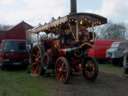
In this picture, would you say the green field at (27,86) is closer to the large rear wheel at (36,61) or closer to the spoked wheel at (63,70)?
the spoked wheel at (63,70)

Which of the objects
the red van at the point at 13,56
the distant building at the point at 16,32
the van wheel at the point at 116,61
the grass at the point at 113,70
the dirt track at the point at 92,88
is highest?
the distant building at the point at 16,32

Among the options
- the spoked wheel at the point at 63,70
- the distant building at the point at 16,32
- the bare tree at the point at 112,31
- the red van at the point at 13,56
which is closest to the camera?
the spoked wheel at the point at 63,70

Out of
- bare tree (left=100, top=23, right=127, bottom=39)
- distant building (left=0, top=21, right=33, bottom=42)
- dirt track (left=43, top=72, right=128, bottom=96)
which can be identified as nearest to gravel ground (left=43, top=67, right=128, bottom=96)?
dirt track (left=43, top=72, right=128, bottom=96)

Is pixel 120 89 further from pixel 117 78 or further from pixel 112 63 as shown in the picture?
pixel 112 63

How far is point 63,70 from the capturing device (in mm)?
14586

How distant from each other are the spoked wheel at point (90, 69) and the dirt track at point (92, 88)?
257mm

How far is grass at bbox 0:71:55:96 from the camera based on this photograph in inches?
472

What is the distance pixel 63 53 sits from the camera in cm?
1526

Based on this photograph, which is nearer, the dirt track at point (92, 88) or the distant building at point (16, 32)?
the dirt track at point (92, 88)

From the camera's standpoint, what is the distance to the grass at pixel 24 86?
472 inches

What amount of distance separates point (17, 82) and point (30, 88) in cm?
185

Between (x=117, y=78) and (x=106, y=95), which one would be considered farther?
(x=117, y=78)

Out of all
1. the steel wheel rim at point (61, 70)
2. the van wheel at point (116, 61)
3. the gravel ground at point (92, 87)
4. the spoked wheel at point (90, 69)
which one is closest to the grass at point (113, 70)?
the van wheel at point (116, 61)

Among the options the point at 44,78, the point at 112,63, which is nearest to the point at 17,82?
the point at 44,78
